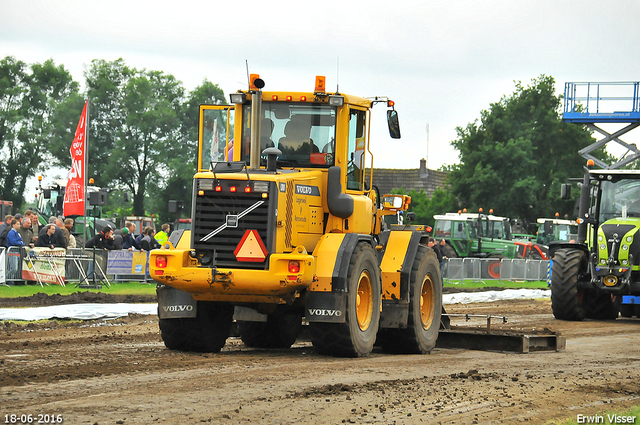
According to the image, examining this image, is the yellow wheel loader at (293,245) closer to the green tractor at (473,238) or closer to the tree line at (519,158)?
the green tractor at (473,238)

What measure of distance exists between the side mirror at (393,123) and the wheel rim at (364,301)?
76.7 inches

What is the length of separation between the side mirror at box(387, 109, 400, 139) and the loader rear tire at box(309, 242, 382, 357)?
5.30 ft

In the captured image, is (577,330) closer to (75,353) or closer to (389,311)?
(389,311)

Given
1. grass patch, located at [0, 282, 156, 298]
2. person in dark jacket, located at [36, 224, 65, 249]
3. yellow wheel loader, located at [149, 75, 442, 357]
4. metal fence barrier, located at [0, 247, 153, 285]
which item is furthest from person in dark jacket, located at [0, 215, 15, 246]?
yellow wheel loader, located at [149, 75, 442, 357]

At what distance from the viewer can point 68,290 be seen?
21750mm

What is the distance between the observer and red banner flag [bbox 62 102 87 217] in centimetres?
2155

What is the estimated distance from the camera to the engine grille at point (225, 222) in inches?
401

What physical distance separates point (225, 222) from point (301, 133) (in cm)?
172

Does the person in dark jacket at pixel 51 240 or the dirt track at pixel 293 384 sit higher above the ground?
the person in dark jacket at pixel 51 240

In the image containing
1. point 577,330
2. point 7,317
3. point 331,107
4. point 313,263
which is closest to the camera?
point 313,263

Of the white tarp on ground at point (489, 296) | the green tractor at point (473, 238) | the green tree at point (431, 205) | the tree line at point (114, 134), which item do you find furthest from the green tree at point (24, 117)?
the white tarp on ground at point (489, 296)

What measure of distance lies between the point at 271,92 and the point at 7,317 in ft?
21.6

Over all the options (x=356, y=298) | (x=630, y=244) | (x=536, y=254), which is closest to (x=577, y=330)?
(x=630, y=244)

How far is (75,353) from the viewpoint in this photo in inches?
407
